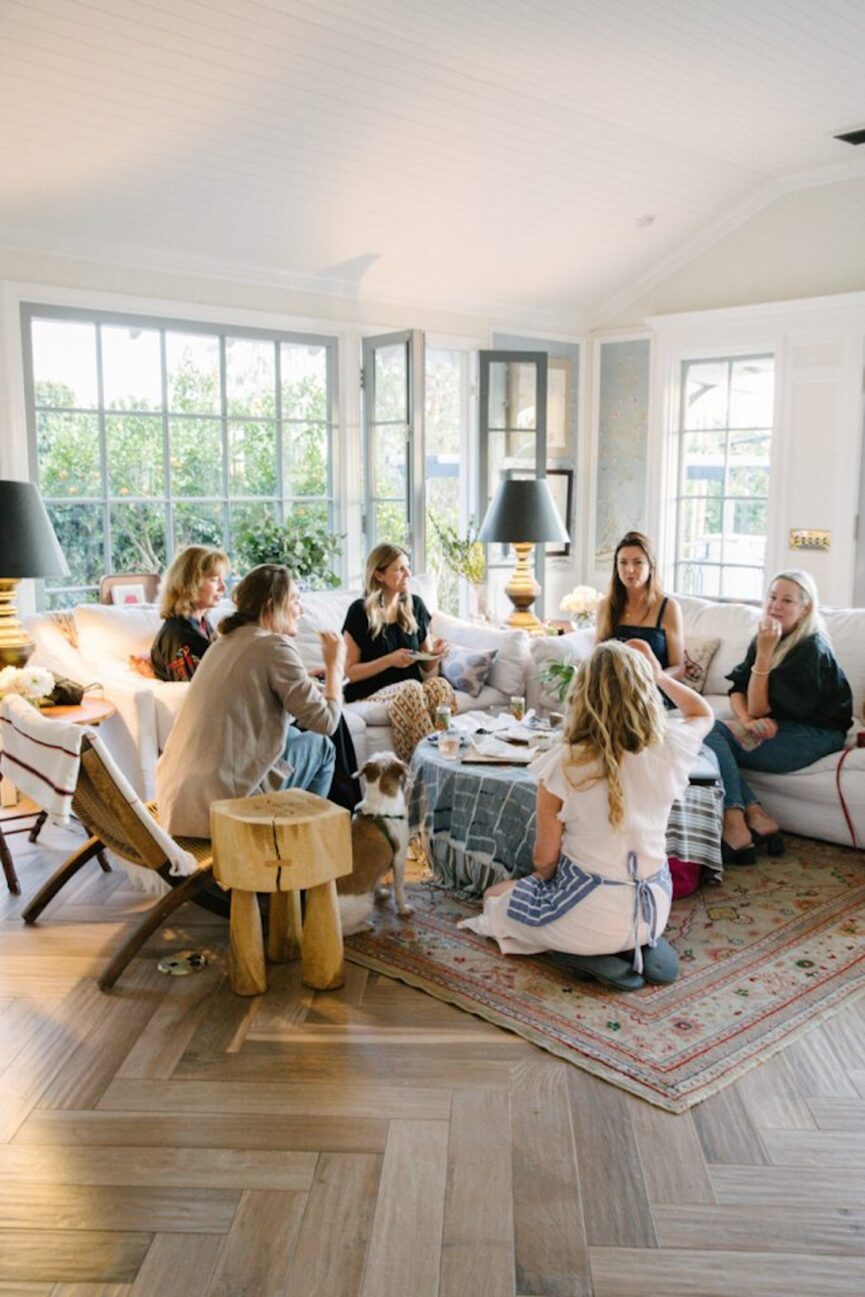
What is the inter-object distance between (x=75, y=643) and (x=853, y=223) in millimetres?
4958

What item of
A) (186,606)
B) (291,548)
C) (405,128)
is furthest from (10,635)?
(405,128)

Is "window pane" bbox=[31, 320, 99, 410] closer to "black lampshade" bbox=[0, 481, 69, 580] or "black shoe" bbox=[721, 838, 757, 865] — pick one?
"black lampshade" bbox=[0, 481, 69, 580]

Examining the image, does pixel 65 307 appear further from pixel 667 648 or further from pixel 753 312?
pixel 753 312

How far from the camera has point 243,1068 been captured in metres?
2.67

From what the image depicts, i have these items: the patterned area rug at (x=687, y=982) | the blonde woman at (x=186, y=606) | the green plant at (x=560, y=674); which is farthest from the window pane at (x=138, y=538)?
the patterned area rug at (x=687, y=982)

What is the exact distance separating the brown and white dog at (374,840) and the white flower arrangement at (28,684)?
1.47 m

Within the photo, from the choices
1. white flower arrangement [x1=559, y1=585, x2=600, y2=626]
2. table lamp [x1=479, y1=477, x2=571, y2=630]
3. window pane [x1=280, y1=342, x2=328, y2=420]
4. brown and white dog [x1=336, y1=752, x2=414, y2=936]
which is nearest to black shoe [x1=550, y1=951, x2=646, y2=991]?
brown and white dog [x1=336, y1=752, x2=414, y2=936]

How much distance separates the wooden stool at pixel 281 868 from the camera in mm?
2953

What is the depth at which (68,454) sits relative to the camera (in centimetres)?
544

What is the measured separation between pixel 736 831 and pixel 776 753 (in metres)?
0.38

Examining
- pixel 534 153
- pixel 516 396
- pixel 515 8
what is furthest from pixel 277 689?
pixel 516 396

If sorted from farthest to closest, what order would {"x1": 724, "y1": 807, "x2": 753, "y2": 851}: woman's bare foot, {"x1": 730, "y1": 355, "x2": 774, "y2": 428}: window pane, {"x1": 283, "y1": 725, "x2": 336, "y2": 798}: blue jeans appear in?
{"x1": 730, "y1": 355, "x2": 774, "y2": 428}: window pane < {"x1": 724, "y1": 807, "x2": 753, "y2": 851}: woman's bare foot < {"x1": 283, "y1": 725, "x2": 336, "y2": 798}: blue jeans

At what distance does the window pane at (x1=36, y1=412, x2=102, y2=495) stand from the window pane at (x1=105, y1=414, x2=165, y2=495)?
88 millimetres

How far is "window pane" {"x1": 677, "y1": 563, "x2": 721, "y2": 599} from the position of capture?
24.0ft
